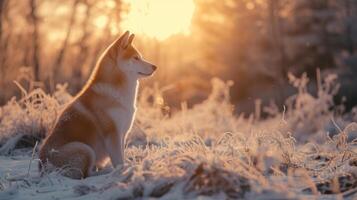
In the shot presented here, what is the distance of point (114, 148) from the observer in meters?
5.76

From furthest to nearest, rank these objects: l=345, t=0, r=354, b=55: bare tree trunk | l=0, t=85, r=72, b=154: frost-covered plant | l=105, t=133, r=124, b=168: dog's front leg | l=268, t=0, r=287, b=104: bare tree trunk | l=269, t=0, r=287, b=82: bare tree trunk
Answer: l=345, t=0, r=354, b=55: bare tree trunk < l=269, t=0, r=287, b=82: bare tree trunk < l=268, t=0, r=287, b=104: bare tree trunk < l=0, t=85, r=72, b=154: frost-covered plant < l=105, t=133, r=124, b=168: dog's front leg

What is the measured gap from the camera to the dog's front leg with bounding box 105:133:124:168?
5766mm

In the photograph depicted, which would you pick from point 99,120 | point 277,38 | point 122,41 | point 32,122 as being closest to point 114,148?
point 99,120

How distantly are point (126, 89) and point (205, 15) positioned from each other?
23.0 m

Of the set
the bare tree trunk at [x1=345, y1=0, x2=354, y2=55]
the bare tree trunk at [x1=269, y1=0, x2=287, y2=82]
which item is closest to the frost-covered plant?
the bare tree trunk at [x1=269, y1=0, x2=287, y2=82]

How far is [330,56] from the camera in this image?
26.7 metres

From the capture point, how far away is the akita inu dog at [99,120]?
5.57 metres

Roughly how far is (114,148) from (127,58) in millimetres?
996

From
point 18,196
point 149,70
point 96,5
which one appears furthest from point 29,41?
point 18,196

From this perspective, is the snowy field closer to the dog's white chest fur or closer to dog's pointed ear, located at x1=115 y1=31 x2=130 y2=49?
the dog's white chest fur

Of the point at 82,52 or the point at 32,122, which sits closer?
the point at 32,122

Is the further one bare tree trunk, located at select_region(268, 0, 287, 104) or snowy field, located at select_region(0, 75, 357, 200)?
bare tree trunk, located at select_region(268, 0, 287, 104)

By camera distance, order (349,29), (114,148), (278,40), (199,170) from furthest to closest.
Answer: (349,29) < (278,40) < (114,148) < (199,170)

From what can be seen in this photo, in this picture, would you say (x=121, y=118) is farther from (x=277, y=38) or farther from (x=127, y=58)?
(x=277, y=38)
